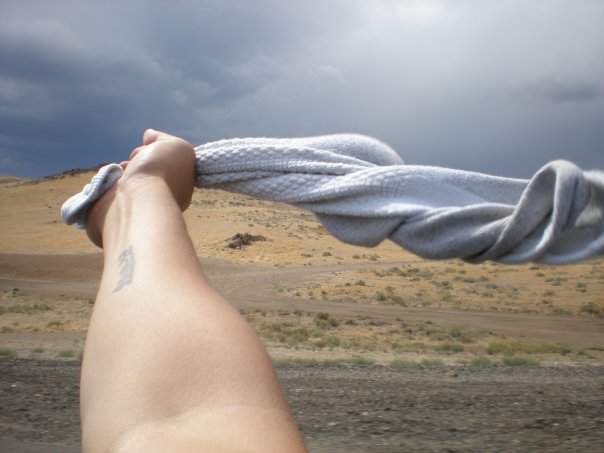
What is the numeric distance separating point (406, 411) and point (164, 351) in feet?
15.7

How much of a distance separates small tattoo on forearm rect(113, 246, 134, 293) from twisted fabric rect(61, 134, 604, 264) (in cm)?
42

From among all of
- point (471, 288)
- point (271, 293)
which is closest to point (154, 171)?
point (271, 293)

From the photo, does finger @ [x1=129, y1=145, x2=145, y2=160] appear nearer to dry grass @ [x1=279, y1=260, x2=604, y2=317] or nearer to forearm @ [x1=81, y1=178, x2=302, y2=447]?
forearm @ [x1=81, y1=178, x2=302, y2=447]

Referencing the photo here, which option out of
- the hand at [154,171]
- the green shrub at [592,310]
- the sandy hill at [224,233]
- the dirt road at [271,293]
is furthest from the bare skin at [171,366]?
the sandy hill at [224,233]

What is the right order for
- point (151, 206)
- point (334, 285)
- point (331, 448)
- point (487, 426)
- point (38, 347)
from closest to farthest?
point (151, 206)
point (331, 448)
point (487, 426)
point (38, 347)
point (334, 285)

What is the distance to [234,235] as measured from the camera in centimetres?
4378

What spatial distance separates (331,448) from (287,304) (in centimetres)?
1768

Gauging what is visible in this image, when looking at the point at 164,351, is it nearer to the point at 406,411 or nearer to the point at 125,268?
the point at 125,268

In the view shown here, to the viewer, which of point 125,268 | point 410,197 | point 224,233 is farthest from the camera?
point 224,233

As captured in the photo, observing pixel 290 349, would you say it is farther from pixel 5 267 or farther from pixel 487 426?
pixel 5 267

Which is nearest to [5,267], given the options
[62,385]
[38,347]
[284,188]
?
[38,347]

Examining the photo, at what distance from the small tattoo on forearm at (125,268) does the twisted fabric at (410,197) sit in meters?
0.42

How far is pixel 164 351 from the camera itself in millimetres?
1185

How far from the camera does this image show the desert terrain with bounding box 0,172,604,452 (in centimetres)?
509
